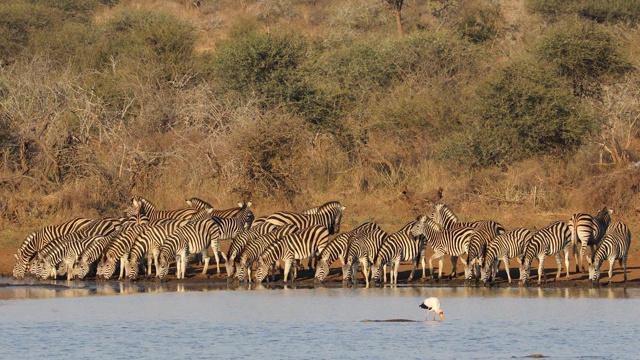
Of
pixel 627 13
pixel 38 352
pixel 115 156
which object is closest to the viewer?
pixel 38 352

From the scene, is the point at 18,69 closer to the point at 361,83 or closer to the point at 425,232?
the point at 361,83

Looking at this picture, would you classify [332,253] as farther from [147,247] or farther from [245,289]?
[147,247]

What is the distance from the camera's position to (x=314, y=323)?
14.5 meters

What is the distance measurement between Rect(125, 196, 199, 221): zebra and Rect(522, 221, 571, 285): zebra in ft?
20.3

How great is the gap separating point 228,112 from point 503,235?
1059 cm

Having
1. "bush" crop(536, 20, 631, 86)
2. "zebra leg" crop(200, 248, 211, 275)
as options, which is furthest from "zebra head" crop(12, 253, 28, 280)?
"bush" crop(536, 20, 631, 86)

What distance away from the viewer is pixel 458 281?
1797cm

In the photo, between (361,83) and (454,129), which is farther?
(361,83)

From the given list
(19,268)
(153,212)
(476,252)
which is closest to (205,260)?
(153,212)

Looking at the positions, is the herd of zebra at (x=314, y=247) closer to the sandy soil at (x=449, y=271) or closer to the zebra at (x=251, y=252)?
the zebra at (x=251, y=252)

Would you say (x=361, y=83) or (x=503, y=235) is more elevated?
(x=361, y=83)

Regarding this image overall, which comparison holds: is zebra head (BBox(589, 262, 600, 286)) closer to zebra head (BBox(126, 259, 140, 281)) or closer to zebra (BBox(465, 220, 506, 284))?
zebra (BBox(465, 220, 506, 284))

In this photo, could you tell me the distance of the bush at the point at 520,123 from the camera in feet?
81.6

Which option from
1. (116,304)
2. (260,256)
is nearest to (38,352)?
(116,304)
